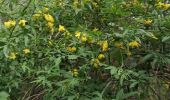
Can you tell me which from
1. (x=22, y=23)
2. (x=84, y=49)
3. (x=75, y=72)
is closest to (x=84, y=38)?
(x=84, y=49)

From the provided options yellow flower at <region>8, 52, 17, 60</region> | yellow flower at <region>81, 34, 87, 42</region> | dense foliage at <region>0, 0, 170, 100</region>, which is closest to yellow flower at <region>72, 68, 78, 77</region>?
dense foliage at <region>0, 0, 170, 100</region>

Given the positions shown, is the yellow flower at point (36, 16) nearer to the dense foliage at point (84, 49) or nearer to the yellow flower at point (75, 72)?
the dense foliage at point (84, 49)

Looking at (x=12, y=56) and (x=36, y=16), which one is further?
(x=36, y=16)

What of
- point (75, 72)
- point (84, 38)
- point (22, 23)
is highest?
point (22, 23)

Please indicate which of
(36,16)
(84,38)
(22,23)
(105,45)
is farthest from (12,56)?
(105,45)

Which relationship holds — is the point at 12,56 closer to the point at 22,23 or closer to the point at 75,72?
the point at 22,23

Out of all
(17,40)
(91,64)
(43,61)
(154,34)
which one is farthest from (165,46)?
(17,40)

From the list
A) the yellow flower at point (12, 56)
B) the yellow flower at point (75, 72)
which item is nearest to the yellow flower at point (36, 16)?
the yellow flower at point (12, 56)

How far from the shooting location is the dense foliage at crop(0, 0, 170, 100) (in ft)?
8.57

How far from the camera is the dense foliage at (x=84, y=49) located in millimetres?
2611

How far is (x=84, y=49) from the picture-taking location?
8.81ft

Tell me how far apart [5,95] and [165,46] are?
1.20m

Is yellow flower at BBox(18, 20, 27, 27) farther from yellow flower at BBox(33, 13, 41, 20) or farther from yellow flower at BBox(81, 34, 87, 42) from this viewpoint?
yellow flower at BBox(81, 34, 87, 42)

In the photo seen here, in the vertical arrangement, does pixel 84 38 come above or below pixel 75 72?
above
